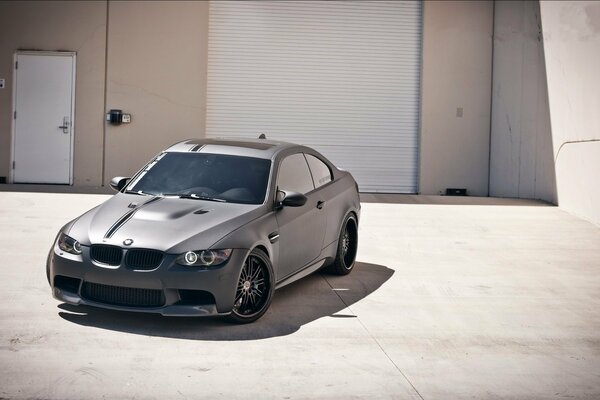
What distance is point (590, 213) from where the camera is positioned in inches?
605

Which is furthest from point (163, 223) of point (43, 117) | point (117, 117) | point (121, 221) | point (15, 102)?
point (15, 102)

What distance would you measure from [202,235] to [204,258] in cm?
21

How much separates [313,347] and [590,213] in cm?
964

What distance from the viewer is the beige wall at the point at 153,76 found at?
19.7 meters

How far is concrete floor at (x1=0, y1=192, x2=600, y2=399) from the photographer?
594cm

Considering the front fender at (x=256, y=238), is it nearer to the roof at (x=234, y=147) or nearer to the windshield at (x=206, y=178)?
the windshield at (x=206, y=178)

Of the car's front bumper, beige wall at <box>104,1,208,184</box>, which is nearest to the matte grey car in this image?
the car's front bumper

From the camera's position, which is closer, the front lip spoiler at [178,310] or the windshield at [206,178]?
the front lip spoiler at [178,310]

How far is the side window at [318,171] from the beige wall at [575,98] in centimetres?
681

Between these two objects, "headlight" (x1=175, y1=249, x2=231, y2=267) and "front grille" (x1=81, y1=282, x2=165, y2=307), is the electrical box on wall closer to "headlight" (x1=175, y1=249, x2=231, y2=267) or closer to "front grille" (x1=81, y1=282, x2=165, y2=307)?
"front grille" (x1=81, y1=282, x2=165, y2=307)

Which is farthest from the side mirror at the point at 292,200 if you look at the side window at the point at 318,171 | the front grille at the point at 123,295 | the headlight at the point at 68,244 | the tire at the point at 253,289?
the headlight at the point at 68,244

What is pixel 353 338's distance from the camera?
7336mm

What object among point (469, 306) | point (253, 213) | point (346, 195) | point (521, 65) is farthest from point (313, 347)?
point (521, 65)

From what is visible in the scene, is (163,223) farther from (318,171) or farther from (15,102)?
(15,102)
